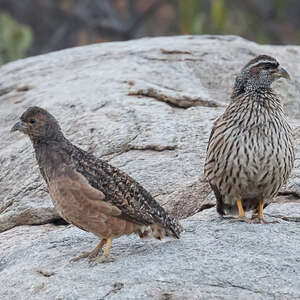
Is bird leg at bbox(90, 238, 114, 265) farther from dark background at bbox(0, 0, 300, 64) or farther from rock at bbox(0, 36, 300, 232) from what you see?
dark background at bbox(0, 0, 300, 64)

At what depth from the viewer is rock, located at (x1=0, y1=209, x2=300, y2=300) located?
499 centimetres

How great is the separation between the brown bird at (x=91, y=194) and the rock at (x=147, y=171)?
20 cm

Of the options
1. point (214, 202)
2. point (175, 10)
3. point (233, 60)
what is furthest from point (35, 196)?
point (175, 10)

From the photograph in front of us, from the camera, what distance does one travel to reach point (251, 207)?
22.3 feet

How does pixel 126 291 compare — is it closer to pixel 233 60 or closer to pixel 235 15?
pixel 233 60

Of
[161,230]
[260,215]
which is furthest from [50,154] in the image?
[260,215]

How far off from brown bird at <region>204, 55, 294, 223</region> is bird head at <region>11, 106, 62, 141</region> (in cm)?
153

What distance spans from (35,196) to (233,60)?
3.88 m

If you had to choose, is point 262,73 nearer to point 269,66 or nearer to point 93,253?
point 269,66

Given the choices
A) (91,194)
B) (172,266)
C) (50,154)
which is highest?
(50,154)

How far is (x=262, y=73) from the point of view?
21.9ft

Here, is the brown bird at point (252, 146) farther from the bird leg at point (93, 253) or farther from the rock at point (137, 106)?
the bird leg at point (93, 253)

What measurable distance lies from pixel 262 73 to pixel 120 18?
56.6 ft

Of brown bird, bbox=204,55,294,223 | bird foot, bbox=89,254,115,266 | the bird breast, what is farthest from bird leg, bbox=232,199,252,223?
bird foot, bbox=89,254,115,266
